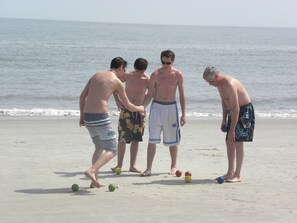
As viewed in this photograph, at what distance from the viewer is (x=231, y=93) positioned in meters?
8.84

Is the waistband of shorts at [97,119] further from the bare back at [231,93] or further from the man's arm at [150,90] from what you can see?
the bare back at [231,93]

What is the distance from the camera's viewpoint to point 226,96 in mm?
8945

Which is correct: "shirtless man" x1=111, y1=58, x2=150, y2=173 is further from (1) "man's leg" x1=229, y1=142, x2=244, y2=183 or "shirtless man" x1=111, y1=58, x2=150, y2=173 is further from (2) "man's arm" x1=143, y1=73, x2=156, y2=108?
(1) "man's leg" x1=229, y1=142, x2=244, y2=183

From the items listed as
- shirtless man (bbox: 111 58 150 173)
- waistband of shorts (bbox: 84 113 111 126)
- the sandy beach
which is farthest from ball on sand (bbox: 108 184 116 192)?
shirtless man (bbox: 111 58 150 173)

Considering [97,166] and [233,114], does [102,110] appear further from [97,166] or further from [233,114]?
[233,114]

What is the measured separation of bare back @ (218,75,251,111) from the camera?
884 centimetres

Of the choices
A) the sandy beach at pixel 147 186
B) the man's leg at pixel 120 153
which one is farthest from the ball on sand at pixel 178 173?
the man's leg at pixel 120 153

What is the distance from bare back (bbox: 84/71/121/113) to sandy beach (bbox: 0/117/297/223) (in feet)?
3.19

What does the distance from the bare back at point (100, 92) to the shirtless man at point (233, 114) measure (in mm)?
1220

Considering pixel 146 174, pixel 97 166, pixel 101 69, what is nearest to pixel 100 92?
pixel 97 166

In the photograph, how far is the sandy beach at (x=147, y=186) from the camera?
7.24 metres

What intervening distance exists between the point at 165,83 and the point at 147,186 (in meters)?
1.50

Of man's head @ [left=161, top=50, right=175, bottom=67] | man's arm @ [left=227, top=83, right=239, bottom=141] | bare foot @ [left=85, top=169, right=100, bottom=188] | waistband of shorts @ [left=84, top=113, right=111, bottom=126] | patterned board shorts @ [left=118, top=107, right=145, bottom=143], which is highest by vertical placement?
man's head @ [left=161, top=50, right=175, bottom=67]

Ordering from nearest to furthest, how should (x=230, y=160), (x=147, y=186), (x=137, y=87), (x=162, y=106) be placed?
(x=147, y=186)
(x=230, y=160)
(x=162, y=106)
(x=137, y=87)
